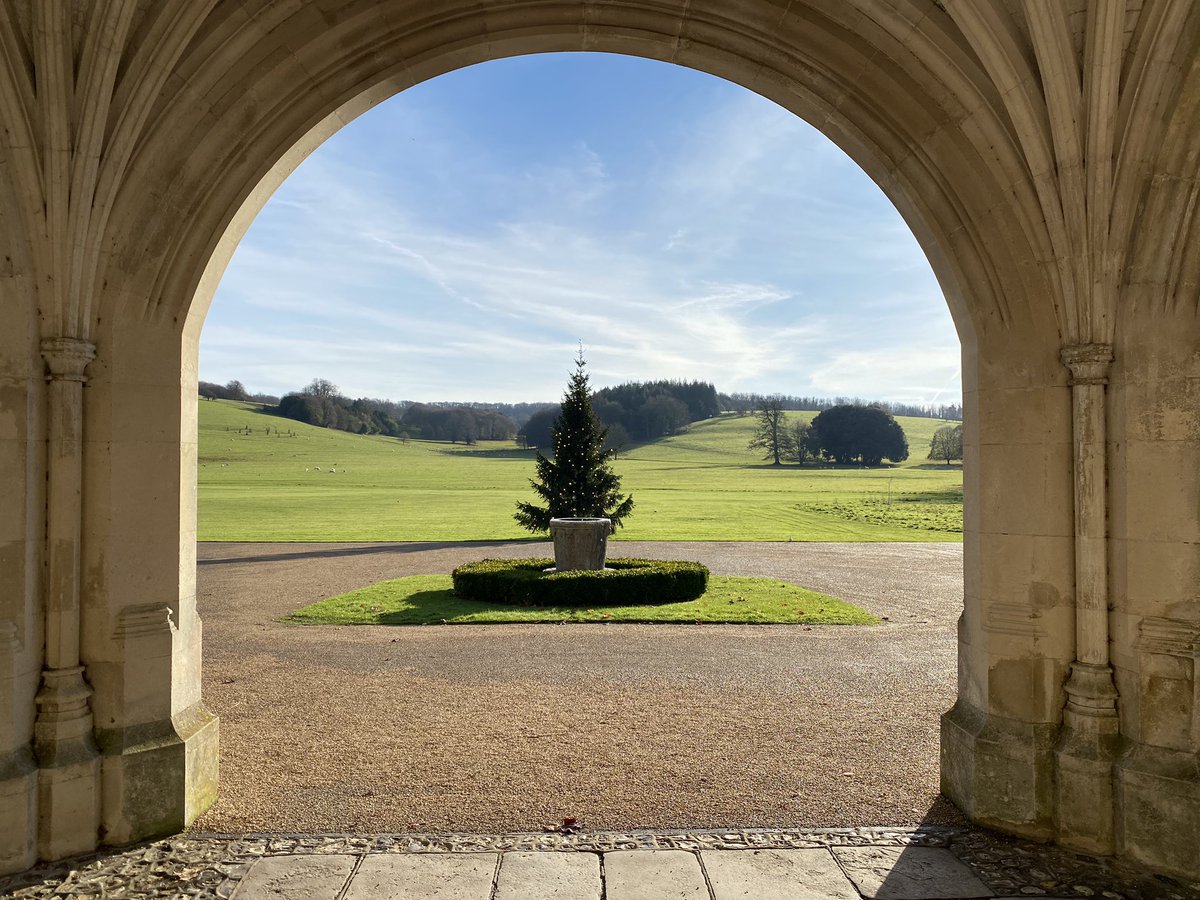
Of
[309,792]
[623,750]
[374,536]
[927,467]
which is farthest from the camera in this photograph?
[927,467]

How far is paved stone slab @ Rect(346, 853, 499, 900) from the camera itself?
3.75 m

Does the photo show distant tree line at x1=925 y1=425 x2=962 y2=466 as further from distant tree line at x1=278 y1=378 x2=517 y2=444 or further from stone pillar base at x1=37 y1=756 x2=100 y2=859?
stone pillar base at x1=37 y1=756 x2=100 y2=859

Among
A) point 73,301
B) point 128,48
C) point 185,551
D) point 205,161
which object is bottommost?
point 185,551

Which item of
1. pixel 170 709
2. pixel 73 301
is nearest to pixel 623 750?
pixel 170 709

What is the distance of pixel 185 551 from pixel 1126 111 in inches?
272

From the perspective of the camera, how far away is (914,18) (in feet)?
15.0

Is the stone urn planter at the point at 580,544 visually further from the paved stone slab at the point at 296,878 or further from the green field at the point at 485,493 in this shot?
the green field at the point at 485,493

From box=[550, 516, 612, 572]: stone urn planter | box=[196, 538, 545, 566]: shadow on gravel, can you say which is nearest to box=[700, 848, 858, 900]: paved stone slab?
box=[550, 516, 612, 572]: stone urn planter

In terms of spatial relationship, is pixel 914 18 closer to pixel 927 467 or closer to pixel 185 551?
pixel 185 551

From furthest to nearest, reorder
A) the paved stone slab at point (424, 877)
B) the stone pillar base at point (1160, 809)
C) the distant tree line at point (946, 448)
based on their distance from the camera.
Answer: the distant tree line at point (946, 448) < the stone pillar base at point (1160, 809) < the paved stone slab at point (424, 877)

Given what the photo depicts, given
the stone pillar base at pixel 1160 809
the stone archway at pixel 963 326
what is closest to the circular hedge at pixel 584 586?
the stone archway at pixel 963 326

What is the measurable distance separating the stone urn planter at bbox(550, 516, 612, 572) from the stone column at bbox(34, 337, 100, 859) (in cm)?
967

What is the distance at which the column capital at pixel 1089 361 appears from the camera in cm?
443

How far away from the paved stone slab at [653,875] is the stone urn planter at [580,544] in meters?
9.60
